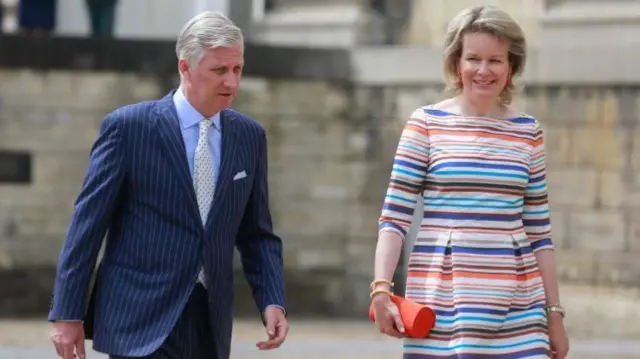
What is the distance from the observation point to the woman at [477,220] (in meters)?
3.66

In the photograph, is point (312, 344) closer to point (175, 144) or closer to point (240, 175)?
point (240, 175)

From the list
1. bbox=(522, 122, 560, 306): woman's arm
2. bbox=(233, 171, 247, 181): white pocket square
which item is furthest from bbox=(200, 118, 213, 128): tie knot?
bbox=(522, 122, 560, 306): woman's arm

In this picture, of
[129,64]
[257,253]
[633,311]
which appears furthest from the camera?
[129,64]

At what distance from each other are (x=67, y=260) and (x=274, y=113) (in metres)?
7.66

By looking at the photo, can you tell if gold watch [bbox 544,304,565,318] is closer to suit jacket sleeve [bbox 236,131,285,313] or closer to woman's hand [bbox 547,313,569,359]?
woman's hand [bbox 547,313,569,359]

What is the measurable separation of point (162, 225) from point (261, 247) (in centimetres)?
39

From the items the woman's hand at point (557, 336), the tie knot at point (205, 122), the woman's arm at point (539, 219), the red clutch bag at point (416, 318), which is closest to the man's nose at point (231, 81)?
the tie knot at point (205, 122)

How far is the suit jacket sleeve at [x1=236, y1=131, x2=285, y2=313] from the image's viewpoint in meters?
3.92

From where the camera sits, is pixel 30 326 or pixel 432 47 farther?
pixel 432 47

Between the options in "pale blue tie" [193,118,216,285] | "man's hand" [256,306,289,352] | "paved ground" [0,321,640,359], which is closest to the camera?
"pale blue tie" [193,118,216,285]

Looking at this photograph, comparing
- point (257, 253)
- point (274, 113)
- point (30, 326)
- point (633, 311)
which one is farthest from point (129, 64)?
point (257, 253)

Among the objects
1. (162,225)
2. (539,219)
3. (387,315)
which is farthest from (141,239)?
(539,219)

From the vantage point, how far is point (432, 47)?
11.3 meters

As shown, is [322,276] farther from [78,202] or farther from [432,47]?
[78,202]
